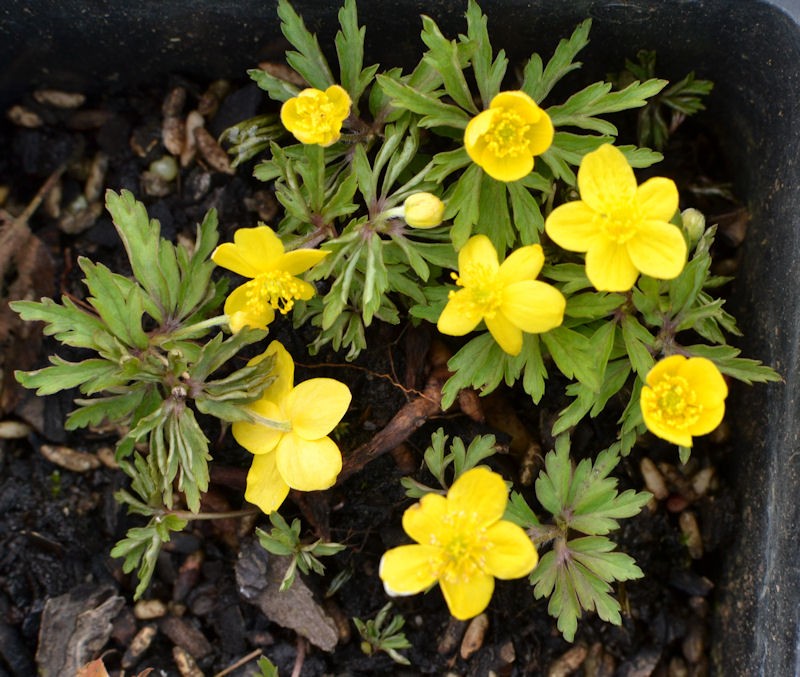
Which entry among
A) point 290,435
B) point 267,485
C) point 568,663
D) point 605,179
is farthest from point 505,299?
point 568,663

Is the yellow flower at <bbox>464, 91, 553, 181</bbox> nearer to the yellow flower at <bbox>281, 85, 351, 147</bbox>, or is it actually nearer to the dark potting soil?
the yellow flower at <bbox>281, 85, 351, 147</bbox>

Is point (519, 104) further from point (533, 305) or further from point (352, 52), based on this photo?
point (352, 52)

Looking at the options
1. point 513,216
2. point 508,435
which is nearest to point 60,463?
A: point 508,435

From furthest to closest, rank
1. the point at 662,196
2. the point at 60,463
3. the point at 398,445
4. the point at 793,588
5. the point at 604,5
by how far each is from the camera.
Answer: the point at 60,463
the point at 398,445
the point at 604,5
the point at 793,588
the point at 662,196

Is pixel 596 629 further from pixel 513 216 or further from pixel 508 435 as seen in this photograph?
pixel 513 216

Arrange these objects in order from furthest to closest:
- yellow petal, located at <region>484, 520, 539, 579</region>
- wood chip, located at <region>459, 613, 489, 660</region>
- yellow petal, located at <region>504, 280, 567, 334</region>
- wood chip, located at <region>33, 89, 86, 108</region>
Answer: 1. wood chip, located at <region>33, 89, 86, 108</region>
2. wood chip, located at <region>459, 613, 489, 660</region>
3. yellow petal, located at <region>504, 280, 567, 334</region>
4. yellow petal, located at <region>484, 520, 539, 579</region>

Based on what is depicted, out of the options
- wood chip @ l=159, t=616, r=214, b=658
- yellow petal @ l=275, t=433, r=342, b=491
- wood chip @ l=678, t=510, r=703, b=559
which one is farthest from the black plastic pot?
wood chip @ l=159, t=616, r=214, b=658
